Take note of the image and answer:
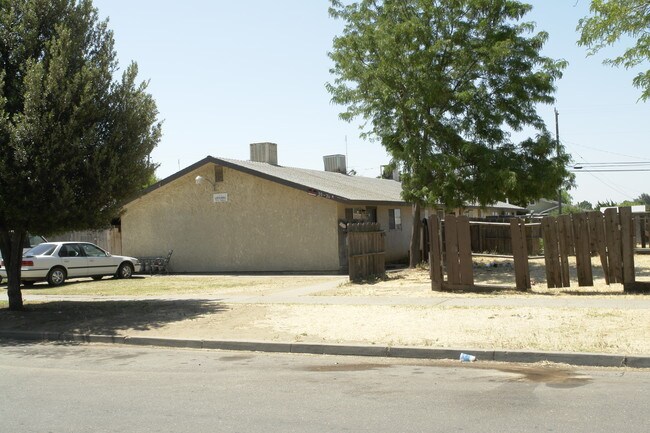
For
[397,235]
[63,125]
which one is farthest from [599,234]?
[397,235]

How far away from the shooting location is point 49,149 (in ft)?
40.4

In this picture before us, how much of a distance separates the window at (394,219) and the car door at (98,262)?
11.1 meters

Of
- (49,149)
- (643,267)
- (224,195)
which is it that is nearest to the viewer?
(49,149)

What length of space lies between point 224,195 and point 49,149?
12958 millimetres

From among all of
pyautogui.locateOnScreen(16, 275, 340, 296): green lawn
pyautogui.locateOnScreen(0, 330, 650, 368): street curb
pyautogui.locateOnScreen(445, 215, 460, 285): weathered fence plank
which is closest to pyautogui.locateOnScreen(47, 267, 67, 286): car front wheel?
pyautogui.locateOnScreen(16, 275, 340, 296): green lawn

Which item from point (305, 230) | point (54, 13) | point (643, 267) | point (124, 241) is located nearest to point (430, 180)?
point (305, 230)

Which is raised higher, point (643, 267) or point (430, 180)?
point (430, 180)

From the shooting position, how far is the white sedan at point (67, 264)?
71.5ft

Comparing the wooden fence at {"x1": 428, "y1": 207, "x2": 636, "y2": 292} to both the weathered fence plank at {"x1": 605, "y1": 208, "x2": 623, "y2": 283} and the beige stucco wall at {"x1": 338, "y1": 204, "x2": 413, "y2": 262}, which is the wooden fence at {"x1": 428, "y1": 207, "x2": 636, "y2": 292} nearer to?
the weathered fence plank at {"x1": 605, "y1": 208, "x2": 623, "y2": 283}

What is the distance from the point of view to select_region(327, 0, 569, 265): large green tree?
20391 millimetres

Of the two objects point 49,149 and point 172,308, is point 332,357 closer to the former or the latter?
point 172,308

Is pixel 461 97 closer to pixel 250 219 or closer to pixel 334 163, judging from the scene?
pixel 250 219

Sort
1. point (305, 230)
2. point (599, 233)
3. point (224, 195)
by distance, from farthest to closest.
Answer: point (224, 195) < point (305, 230) < point (599, 233)

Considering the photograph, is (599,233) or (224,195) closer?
(599,233)
